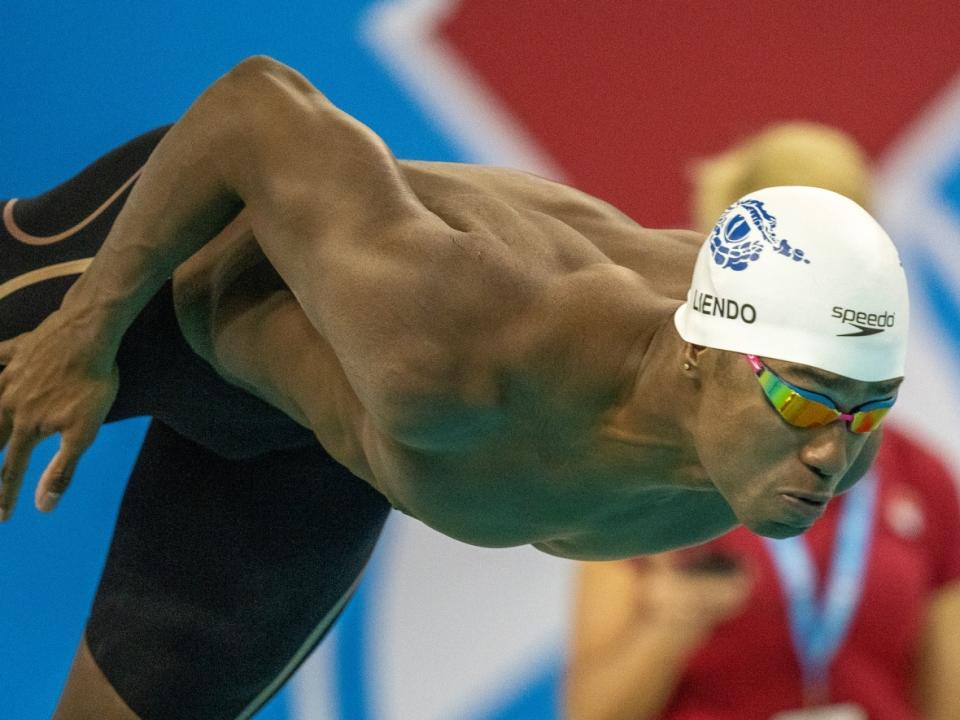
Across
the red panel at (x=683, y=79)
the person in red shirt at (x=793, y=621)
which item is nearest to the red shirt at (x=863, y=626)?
the person in red shirt at (x=793, y=621)

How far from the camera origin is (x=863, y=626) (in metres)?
1.96

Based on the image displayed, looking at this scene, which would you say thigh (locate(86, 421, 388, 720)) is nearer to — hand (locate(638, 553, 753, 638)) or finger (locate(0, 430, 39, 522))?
finger (locate(0, 430, 39, 522))

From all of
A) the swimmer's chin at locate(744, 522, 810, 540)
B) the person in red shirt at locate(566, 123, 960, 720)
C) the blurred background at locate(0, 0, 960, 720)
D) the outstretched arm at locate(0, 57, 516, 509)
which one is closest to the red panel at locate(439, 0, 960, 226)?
the blurred background at locate(0, 0, 960, 720)

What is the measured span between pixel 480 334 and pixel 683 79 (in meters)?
1.52

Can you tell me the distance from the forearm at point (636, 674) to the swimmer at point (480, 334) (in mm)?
528

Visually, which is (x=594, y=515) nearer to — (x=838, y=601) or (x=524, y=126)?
(x=838, y=601)

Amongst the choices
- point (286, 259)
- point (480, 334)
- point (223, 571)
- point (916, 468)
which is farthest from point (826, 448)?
point (916, 468)

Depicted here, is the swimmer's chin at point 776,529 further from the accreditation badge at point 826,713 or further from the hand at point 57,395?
the accreditation badge at point 826,713

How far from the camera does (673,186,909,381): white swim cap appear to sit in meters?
1.07

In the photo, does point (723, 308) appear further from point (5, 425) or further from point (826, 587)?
point (826, 587)

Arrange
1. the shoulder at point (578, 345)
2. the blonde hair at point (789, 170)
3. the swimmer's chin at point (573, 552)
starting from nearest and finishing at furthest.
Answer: the shoulder at point (578, 345), the swimmer's chin at point (573, 552), the blonde hair at point (789, 170)

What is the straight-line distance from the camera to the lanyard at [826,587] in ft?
6.35

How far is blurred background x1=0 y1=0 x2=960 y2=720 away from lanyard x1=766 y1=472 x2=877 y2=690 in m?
0.59

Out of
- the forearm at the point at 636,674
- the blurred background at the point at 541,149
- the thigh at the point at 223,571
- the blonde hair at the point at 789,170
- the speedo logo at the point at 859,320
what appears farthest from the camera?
the blurred background at the point at 541,149
